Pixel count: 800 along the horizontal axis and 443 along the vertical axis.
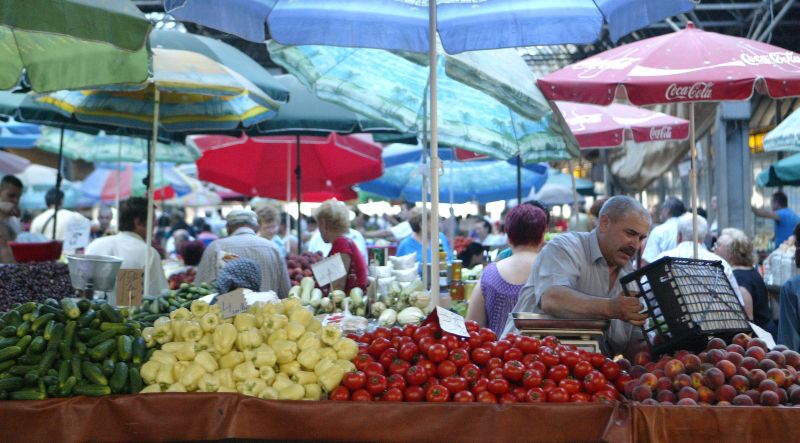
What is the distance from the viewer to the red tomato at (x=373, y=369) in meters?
4.13

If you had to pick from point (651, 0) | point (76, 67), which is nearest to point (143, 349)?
point (76, 67)

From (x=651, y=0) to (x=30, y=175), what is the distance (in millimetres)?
21865

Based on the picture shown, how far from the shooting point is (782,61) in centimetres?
608

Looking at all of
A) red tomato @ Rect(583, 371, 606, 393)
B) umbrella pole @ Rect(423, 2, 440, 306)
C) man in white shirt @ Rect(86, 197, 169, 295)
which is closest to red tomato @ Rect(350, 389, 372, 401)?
red tomato @ Rect(583, 371, 606, 393)

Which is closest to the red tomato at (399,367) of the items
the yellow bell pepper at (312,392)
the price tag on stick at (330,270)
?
the yellow bell pepper at (312,392)

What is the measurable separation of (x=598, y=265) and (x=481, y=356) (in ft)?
3.74

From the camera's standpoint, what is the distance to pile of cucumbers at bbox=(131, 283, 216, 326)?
20.3 ft

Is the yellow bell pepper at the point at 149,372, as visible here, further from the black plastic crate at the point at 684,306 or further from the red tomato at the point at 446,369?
the black plastic crate at the point at 684,306

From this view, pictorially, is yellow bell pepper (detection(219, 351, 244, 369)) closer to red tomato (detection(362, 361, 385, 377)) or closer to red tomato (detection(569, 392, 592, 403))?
red tomato (detection(362, 361, 385, 377))

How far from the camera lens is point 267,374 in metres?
4.14

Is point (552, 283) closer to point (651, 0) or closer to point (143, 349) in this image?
point (651, 0)

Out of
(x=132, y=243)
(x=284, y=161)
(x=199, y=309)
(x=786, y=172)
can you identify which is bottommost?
(x=199, y=309)

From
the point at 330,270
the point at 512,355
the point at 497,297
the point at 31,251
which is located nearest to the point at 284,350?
the point at 512,355

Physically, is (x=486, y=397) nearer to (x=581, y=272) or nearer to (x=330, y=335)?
(x=330, y=335)
